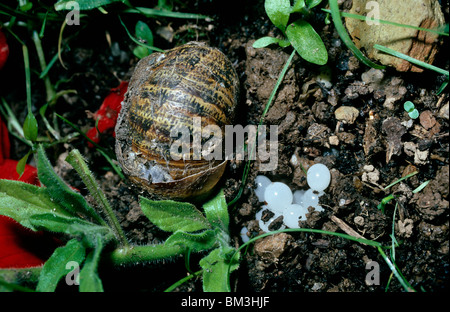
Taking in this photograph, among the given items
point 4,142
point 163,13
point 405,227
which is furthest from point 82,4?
point 405,227

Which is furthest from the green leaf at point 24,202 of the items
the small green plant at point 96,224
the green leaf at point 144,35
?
the green leaf at point 144,35

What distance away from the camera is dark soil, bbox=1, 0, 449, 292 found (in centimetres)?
197

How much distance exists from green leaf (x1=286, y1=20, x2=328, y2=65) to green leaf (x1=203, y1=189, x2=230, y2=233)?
3.18 feet

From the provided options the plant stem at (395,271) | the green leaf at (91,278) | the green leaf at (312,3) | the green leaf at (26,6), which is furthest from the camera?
the green leaf at (26,6)

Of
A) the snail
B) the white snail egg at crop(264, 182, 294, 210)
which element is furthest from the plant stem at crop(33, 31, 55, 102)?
the white snail egg at crop(264, 182, 294, 210)

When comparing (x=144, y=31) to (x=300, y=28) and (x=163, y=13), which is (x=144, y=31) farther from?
(x=300, y=28)

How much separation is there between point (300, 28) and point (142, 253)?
5.19 feet

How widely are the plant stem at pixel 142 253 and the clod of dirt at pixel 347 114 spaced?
1.20 metres

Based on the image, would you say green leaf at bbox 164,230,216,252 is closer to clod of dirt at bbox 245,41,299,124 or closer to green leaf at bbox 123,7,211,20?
clod of dirt at bbox 245,41,299,124

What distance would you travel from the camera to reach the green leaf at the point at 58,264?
5.64ft

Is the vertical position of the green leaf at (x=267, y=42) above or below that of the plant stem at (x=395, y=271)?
above

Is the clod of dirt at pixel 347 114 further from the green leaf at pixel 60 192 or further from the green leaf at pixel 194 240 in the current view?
the green leaf at pixel 60 192

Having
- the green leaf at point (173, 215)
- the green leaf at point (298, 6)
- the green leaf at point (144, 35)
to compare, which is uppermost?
the green leaf at point (298, 6)

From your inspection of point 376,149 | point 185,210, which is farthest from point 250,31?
point 185,210
